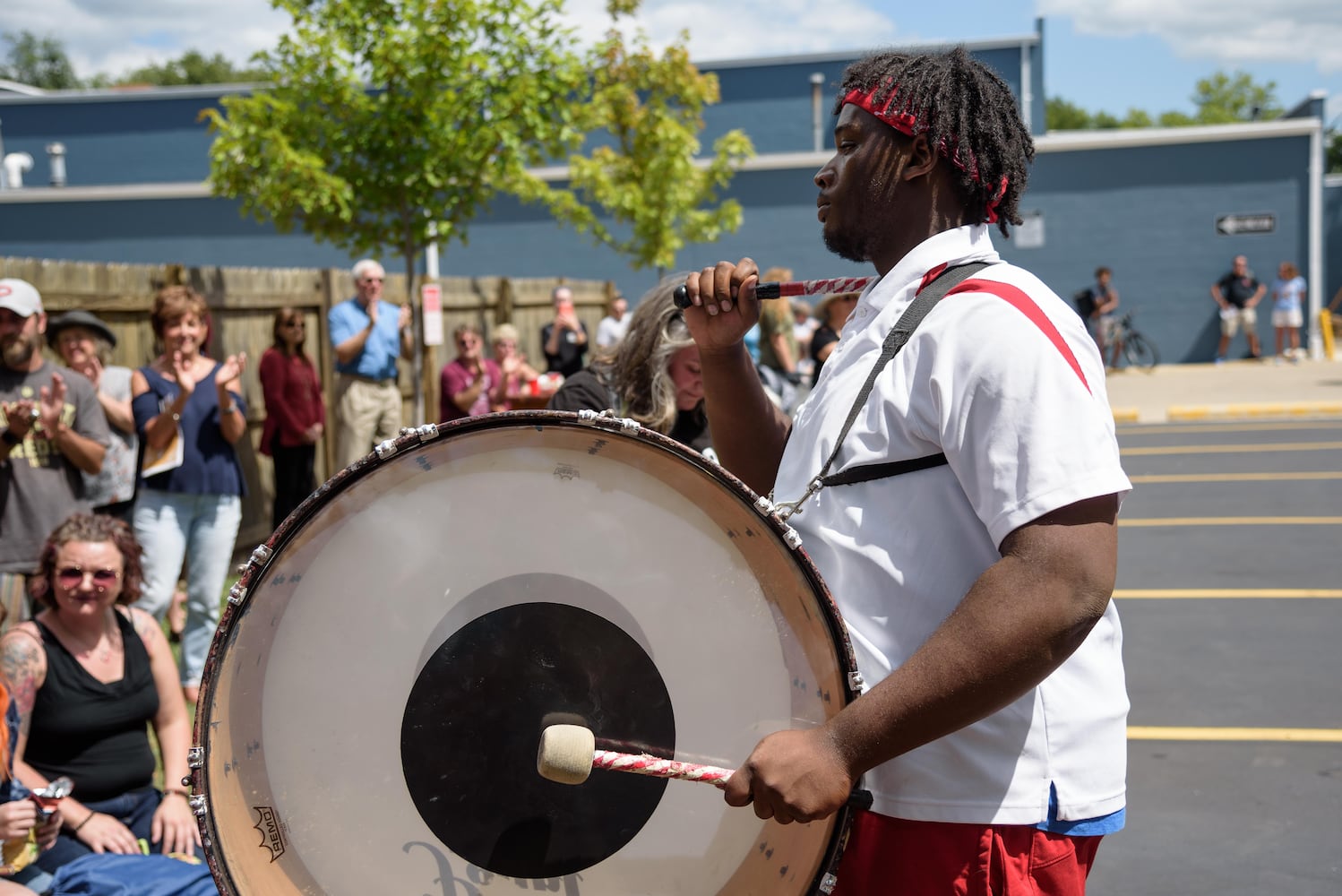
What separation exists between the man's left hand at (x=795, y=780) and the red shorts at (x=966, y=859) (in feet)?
0.56

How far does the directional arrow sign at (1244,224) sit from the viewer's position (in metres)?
23.7

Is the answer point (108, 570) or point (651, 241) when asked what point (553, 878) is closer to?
point (108, 570)

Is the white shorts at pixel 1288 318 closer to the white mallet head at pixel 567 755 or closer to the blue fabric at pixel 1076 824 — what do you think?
the blue fabric at pixel 1076 824

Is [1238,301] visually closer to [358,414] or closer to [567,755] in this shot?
[358,414]

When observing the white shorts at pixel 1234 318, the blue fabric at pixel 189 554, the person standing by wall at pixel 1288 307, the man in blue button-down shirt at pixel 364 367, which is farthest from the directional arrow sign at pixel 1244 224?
the blue fabric at pixel 189 554

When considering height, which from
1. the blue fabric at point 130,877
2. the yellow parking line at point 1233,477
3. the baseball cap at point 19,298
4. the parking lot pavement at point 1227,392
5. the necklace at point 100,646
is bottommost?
the yellow parking line at point 1233,477

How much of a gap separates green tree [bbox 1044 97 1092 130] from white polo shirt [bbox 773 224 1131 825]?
314 ft

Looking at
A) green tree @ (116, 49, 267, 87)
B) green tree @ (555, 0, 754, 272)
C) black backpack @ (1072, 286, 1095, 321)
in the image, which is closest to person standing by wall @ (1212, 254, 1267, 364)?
black backpack @ (1072, 286, 1095, 321)

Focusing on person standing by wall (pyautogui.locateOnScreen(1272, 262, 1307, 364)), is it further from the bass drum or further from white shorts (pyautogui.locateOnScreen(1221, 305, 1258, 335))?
the bass drum

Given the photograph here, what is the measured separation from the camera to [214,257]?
25.4 metres

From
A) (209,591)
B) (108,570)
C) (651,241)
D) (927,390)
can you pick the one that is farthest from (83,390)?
(651,241)

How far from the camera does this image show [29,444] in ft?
17.4

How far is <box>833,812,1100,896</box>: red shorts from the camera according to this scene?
1580 mm

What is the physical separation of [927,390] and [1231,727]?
4.35 meters
